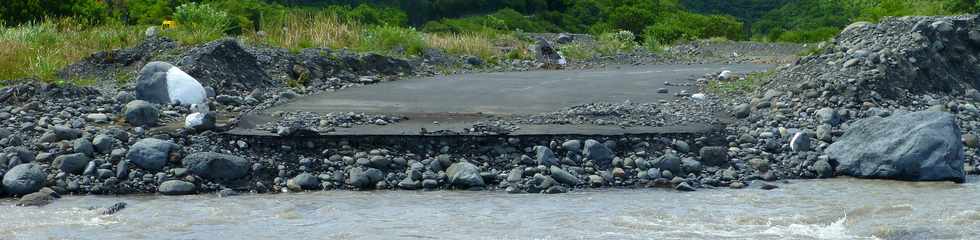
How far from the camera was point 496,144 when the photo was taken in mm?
9750

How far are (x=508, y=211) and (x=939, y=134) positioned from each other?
3.64m

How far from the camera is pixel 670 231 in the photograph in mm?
7531

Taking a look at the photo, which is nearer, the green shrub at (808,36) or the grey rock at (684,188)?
the grey rock at (684,188)

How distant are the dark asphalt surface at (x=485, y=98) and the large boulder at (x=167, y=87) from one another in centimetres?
85

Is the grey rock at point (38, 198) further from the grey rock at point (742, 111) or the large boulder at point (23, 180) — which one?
the grey rock at point (742, 111)

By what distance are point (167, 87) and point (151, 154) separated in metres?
2.50

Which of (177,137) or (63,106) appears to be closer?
(177,137)

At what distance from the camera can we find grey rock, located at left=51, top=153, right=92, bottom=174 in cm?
907

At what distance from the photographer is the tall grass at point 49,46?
13.5 metres

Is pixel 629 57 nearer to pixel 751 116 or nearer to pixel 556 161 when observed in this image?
pixel 751 116

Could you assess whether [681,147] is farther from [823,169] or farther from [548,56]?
[548,56]

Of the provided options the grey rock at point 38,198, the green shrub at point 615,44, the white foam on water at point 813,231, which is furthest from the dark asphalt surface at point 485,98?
the green shrub at point 615,44

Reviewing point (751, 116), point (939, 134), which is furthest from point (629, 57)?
point (939, 134)

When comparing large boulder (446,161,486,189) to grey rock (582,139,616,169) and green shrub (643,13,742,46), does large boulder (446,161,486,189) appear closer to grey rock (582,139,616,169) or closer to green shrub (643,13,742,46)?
grey rock (582,139,616,169)
